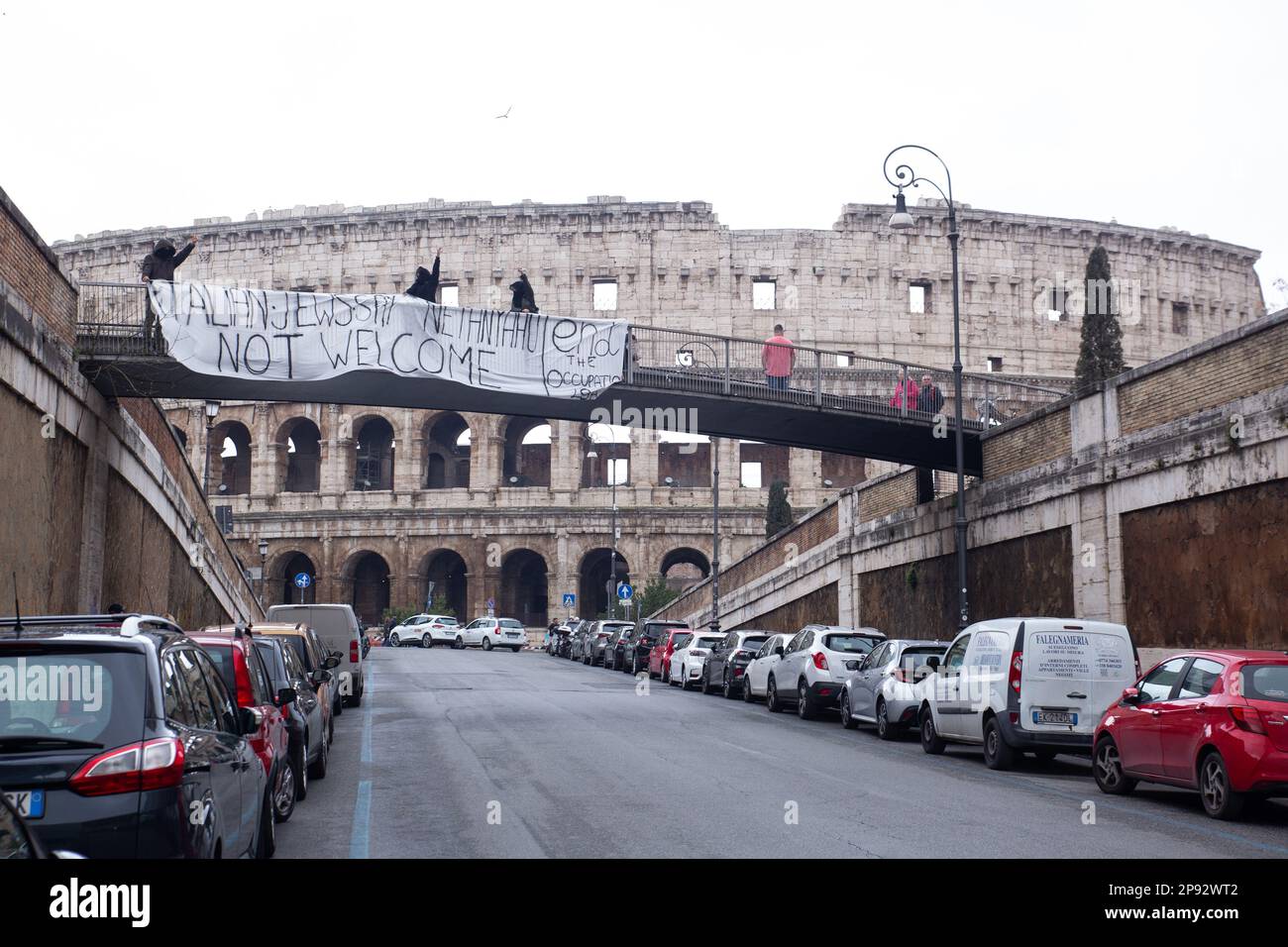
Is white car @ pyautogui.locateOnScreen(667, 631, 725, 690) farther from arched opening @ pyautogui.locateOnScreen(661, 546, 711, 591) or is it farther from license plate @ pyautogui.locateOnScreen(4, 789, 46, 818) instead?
arched opening @ pyautogui.locateOnScreen(661, 546, 711, 591)

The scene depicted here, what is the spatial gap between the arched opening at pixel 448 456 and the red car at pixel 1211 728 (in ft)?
193

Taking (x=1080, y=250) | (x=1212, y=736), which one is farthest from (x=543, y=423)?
(x=1212, y=736)

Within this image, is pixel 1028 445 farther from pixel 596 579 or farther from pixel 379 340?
pixel 596 579

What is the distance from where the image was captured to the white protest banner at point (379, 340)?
76.9 ft

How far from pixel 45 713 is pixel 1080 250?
6855 cm

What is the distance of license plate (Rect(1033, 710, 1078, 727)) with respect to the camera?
16422 millimetres

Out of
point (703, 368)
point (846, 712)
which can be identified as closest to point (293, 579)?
point (703, 368)

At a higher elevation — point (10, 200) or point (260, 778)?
point (10, 200)

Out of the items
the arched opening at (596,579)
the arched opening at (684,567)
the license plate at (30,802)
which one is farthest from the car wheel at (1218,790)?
the arched opening at (596,579)

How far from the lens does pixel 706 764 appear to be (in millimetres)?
16016

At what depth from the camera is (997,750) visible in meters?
16.7

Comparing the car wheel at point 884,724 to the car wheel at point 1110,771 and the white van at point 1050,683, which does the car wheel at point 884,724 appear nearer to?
the white van at point 1050,683
